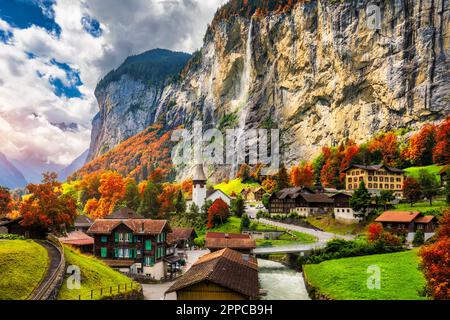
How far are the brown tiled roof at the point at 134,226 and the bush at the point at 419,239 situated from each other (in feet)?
111

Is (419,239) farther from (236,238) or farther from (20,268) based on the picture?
(20,268)

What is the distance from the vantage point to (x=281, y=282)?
1721 inches

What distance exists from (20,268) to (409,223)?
49752mm

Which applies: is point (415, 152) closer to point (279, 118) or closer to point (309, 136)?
point (309, 136)

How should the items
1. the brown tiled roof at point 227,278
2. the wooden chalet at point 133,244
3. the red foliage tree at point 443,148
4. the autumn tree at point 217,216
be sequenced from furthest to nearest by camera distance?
the red foliage tree at point 443,148 → the autumn tree at point 217,216 → the wooden chalet at point 133,244 → the brown tiled roof at point 227,278

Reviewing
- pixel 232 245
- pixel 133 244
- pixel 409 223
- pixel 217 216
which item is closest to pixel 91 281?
pixel 133 244

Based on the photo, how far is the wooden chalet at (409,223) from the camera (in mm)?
53188

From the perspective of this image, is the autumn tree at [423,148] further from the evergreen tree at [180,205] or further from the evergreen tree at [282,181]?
the evergreen tree at [180,205]

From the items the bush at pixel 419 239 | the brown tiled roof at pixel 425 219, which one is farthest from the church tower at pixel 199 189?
the bush at pixel 419 239

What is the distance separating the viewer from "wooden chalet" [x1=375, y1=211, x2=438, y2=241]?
53188 millimetres

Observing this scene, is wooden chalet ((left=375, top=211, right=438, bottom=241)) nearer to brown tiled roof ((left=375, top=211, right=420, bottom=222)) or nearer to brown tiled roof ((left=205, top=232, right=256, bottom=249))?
brown tiled roof ((left=375, top=211, right=420, bottom=222))

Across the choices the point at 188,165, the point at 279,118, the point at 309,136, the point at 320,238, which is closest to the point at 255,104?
the point at 279,118

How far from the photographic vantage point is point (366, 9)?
12319 cm

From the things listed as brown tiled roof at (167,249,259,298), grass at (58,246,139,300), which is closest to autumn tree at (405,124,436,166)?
brown tiled roof at (167,249,259,298)
